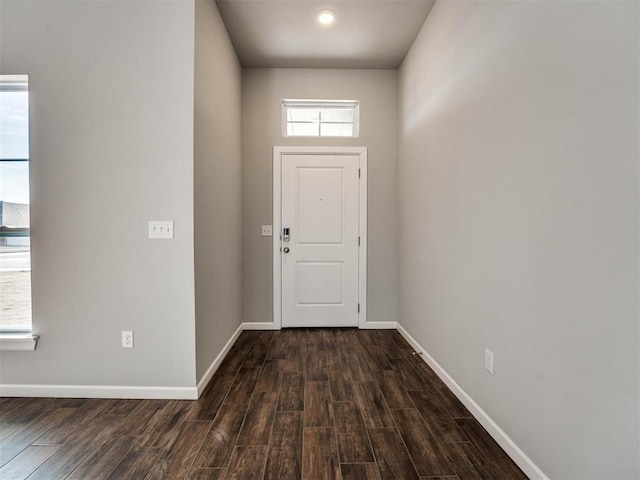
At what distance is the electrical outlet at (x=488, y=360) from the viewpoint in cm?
177

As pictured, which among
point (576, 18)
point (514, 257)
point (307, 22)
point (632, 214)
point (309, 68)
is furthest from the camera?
point (309, 68)

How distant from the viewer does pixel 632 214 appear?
3.30 ft

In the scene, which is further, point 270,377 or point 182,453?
point 270,377

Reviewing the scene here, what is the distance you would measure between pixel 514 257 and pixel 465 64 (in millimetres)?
1309

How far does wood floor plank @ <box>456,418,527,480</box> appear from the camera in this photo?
1484 mm

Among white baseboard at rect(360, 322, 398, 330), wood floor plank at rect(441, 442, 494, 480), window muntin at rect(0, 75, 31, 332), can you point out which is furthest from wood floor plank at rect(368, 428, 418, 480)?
window muntin at rect(0, 75, 31, 332)

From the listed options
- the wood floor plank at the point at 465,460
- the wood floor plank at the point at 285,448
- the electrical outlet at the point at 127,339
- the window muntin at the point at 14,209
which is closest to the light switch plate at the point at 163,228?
the electrical outlet at the point at 127,339

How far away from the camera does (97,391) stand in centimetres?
214

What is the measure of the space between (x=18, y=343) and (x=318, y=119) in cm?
325

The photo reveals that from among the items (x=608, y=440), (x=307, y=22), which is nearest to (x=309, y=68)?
(x=307, y=22)

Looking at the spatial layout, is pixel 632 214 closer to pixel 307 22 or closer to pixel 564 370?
pixel 564 370

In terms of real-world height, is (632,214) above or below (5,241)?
above

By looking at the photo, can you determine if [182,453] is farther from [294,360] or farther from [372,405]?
[294,360]

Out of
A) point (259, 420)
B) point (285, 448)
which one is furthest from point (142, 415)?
point (285, 448)
